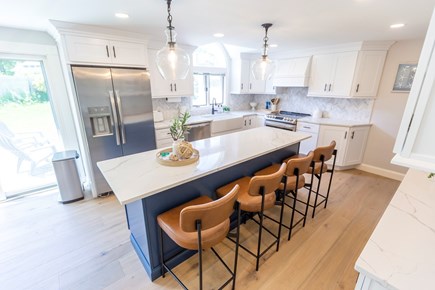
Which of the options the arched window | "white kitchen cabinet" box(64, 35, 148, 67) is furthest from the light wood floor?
the arched window

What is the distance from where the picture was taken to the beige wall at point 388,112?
3326 millimetres

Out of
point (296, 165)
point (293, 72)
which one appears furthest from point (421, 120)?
point (293, 72)

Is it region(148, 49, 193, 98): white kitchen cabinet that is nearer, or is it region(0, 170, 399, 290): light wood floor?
region(0, 170, 399, 290): light wood floor

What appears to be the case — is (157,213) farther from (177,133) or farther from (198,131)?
(198,131)

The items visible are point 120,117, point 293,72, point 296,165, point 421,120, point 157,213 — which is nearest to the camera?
point 421,120

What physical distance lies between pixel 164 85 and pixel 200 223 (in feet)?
10.0

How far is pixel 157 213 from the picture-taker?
1.62 m

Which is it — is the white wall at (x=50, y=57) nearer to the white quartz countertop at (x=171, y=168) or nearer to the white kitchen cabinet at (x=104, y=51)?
the white kitchen cabinet at (x=104, y=51)

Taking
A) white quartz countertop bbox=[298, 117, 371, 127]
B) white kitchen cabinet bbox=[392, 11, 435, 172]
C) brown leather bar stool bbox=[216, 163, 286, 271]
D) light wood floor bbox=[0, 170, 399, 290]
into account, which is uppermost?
white kitchen cabinet bbox=[392, 11, 435, 172]

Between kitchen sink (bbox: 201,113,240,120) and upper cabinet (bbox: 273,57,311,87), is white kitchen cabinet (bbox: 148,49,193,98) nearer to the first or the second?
kitchen sink (bbox: 201,113,240,120)

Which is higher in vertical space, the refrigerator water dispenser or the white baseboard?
the refrigerator water dispenser

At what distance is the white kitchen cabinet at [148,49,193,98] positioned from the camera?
3.43 metres

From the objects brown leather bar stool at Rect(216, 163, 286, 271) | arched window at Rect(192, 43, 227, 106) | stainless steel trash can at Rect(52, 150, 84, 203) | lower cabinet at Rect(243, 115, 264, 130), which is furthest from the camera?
lower cabinet at Rect(243, 115, 264, 130)

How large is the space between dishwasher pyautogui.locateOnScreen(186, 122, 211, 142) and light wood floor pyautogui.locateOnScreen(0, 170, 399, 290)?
1.71m
